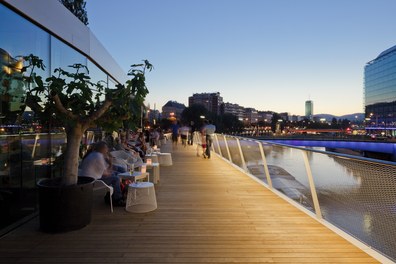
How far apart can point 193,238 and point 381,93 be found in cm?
10592

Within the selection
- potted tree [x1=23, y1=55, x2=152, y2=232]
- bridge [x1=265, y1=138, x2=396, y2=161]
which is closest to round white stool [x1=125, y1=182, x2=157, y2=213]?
potted tree [x1=23, y1=55, x2=152, y2=232]

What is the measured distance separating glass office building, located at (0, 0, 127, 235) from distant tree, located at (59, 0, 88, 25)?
21882mm

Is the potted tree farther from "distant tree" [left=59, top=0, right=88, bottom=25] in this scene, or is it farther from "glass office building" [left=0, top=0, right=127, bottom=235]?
"distant tree" [left=59, top=0, right=88, bottom=25]

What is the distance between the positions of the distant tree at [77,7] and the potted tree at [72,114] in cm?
2413

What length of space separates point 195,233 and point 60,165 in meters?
3.18

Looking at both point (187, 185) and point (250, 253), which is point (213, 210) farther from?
point (187, 185)

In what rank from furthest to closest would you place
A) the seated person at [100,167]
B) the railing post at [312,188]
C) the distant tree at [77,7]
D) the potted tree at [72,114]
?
the distant tree at [77,7], the seated person at [100,167], the railing post at [312,188], the potted tree at [72,114]

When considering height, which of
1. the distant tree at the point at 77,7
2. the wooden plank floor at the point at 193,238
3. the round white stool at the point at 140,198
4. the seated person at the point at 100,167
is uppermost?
the distant tree at the point at 77,7

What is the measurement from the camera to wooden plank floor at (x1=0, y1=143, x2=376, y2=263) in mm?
3072

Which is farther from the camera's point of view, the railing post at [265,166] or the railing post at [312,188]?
the railing post at [265,166]

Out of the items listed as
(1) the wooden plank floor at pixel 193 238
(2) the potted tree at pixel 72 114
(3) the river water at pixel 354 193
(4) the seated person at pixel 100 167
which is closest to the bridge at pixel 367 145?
(3) the river water at pixel 354 193


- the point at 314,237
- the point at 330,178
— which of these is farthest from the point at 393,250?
the point at 330,178

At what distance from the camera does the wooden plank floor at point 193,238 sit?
10.1ft

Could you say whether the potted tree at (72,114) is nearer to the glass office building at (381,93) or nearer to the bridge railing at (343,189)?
the bridge railing at (343,189)
